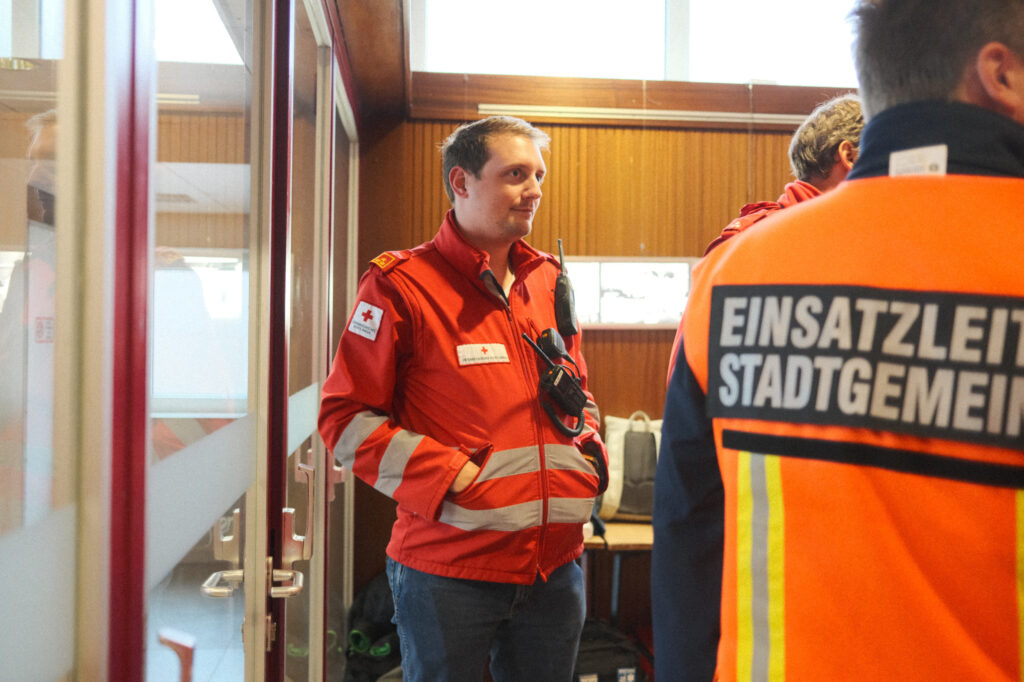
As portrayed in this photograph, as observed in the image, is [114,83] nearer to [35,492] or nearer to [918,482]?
[35,492]

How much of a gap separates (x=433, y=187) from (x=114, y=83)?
9.58 feet

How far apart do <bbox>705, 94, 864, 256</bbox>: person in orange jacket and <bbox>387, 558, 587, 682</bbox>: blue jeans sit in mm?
910

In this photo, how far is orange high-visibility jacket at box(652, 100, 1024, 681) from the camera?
2.03 feet

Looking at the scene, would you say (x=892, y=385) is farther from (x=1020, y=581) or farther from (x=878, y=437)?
(x=1020, y=581)

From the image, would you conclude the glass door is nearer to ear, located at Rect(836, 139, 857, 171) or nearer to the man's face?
the man's face

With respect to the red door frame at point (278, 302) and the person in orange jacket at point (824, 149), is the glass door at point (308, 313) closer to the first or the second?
the red door frame at point (278, 302)

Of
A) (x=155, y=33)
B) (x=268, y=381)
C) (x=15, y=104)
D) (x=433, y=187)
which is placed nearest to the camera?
(x=15, y=104)

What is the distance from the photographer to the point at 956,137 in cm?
69

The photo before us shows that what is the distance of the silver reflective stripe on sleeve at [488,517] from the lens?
4.75 feet

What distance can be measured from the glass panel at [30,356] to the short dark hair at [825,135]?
169 centimetres

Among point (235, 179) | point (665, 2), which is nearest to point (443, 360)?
point (235, 179)

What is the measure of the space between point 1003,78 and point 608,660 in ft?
9.06

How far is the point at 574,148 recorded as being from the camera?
364cm

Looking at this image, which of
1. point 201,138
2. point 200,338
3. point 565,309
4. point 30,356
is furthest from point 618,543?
point 30,356
